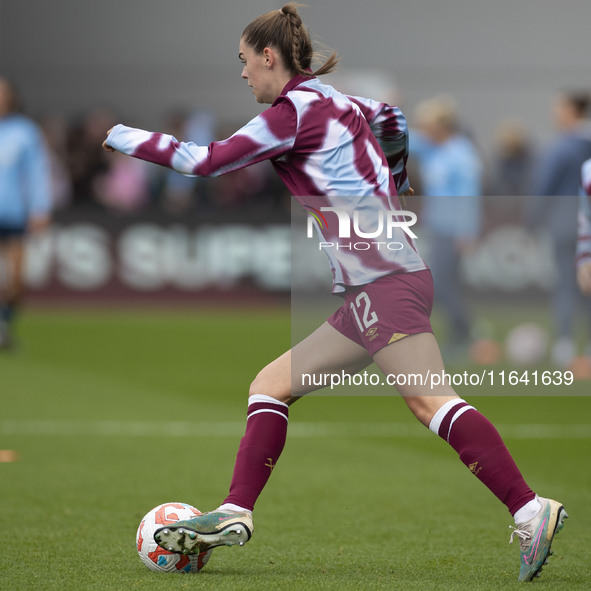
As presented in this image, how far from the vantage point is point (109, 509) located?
17.9ft

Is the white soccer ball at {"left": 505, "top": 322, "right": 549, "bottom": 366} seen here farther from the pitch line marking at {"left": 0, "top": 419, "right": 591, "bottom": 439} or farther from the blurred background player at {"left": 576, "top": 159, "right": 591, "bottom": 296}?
the blurred background player at {"left": 576, "top": 159, "right": 591, "bottom": 296}

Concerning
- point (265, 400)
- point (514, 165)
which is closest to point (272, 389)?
point (265, 400)

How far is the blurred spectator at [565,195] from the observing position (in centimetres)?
1118

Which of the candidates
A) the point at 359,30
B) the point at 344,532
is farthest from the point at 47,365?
the point at 359,30

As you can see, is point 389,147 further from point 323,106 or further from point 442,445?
point 442,445

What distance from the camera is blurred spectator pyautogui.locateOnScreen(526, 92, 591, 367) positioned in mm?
11180

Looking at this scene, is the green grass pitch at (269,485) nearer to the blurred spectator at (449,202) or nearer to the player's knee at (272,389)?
the player's knee at (272,389)

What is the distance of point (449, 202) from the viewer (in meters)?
12.4

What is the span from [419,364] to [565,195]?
24.7 feet

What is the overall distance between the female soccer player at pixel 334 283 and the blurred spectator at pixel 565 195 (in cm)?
724

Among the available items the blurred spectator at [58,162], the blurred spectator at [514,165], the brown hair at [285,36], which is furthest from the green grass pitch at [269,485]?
the blurred spectator at [514,165]

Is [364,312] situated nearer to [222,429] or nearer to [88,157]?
[222,429]

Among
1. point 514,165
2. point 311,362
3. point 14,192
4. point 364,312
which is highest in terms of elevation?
point 514,165

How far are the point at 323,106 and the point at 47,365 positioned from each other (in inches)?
307
